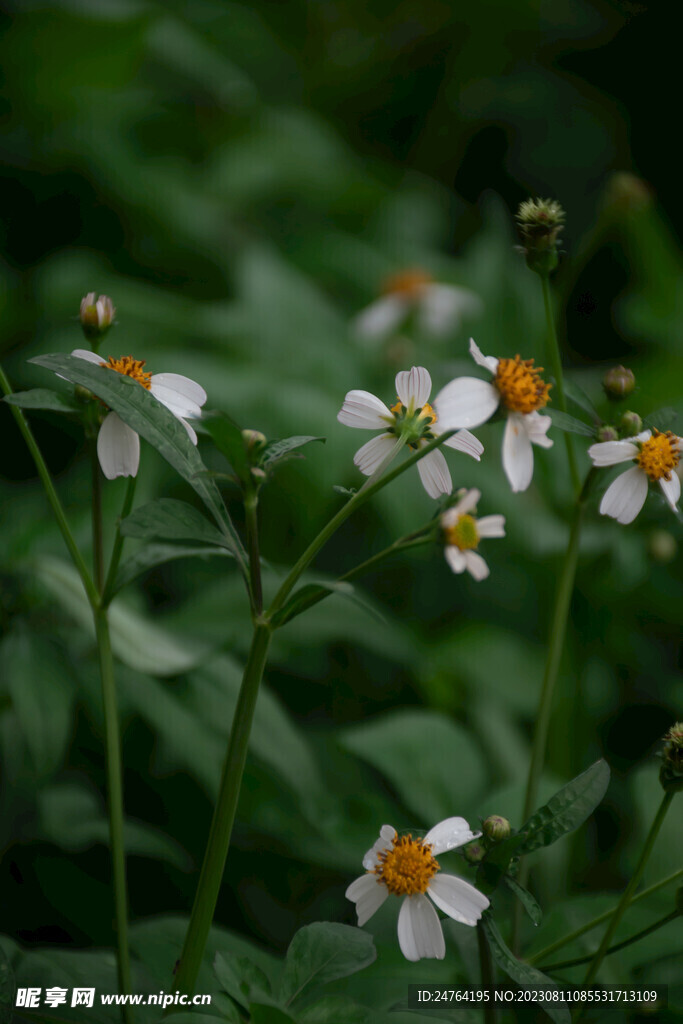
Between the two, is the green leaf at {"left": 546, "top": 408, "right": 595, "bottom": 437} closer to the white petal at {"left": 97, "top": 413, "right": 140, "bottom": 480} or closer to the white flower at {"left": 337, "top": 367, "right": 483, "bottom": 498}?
the white flower at {"left": 337, "top": 367, "right": 483, "bottom": 498}

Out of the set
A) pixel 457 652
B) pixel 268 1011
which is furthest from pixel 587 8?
pixel 268 1011

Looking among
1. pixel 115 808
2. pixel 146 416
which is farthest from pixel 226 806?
pixel 146 416

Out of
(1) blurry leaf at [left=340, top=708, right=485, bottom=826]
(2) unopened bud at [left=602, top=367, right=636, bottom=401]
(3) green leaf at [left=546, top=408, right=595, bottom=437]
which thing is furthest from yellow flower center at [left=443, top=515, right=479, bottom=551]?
(1) blurry leaf at [left=340, top=708, right=485, bottom=826]

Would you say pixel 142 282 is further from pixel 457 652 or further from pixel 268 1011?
pixel 268 1011

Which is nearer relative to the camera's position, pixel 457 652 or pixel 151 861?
pixel 151 861

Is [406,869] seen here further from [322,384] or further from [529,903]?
[322,384]

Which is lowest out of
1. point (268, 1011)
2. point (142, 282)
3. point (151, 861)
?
point (151, 861)

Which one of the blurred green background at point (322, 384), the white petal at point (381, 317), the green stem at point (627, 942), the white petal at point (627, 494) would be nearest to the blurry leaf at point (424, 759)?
the blurred green background at point (322, 384)
